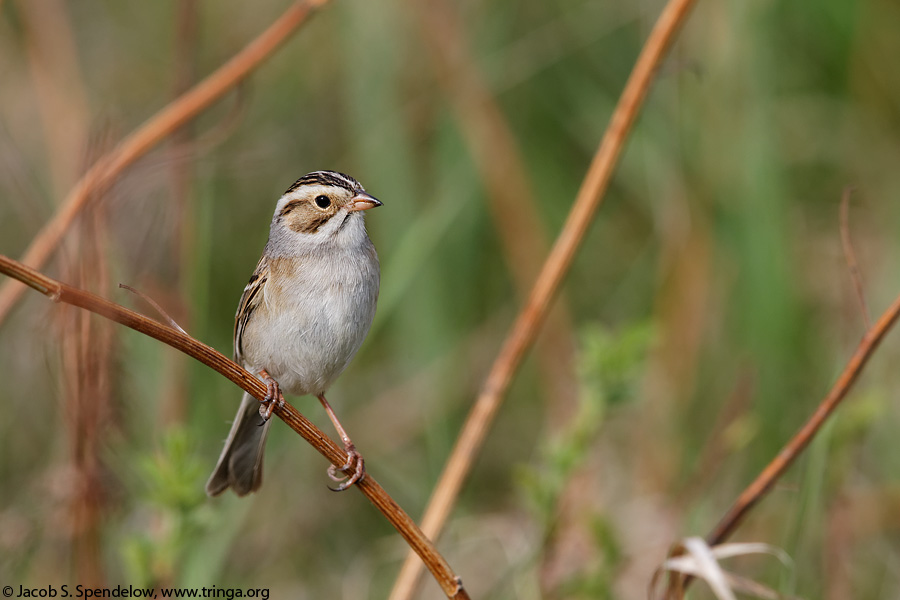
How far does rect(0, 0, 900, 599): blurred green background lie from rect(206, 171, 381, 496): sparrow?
0.39 m

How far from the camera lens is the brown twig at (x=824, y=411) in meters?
2.54

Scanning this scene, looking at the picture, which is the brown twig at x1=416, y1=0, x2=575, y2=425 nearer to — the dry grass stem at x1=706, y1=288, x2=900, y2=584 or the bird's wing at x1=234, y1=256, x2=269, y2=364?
the bird's wing at x1=234, y1=256, x2=269, y2=364

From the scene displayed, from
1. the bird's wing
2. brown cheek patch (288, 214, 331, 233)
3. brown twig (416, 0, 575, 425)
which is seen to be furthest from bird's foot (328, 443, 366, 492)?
brown twig (416, 0, 575, 425)

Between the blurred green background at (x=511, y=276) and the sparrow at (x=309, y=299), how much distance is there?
1.29ft

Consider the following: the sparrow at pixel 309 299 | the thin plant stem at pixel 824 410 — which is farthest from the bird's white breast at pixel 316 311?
the thin plant stem at pixel 824 410

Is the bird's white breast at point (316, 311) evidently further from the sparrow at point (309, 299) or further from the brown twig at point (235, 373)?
the brown twig at point (235, 373)

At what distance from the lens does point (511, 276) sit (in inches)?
224

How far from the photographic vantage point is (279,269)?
3045 mm

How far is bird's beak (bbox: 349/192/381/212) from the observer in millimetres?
2895

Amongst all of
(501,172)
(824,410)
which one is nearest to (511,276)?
(501,172)

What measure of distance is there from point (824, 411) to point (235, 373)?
148 cm

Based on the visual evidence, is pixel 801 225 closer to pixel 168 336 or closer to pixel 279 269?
pixel 279 269

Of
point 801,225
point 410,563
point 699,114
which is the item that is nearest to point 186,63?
point 410,563

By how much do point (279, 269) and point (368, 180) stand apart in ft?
4.84
